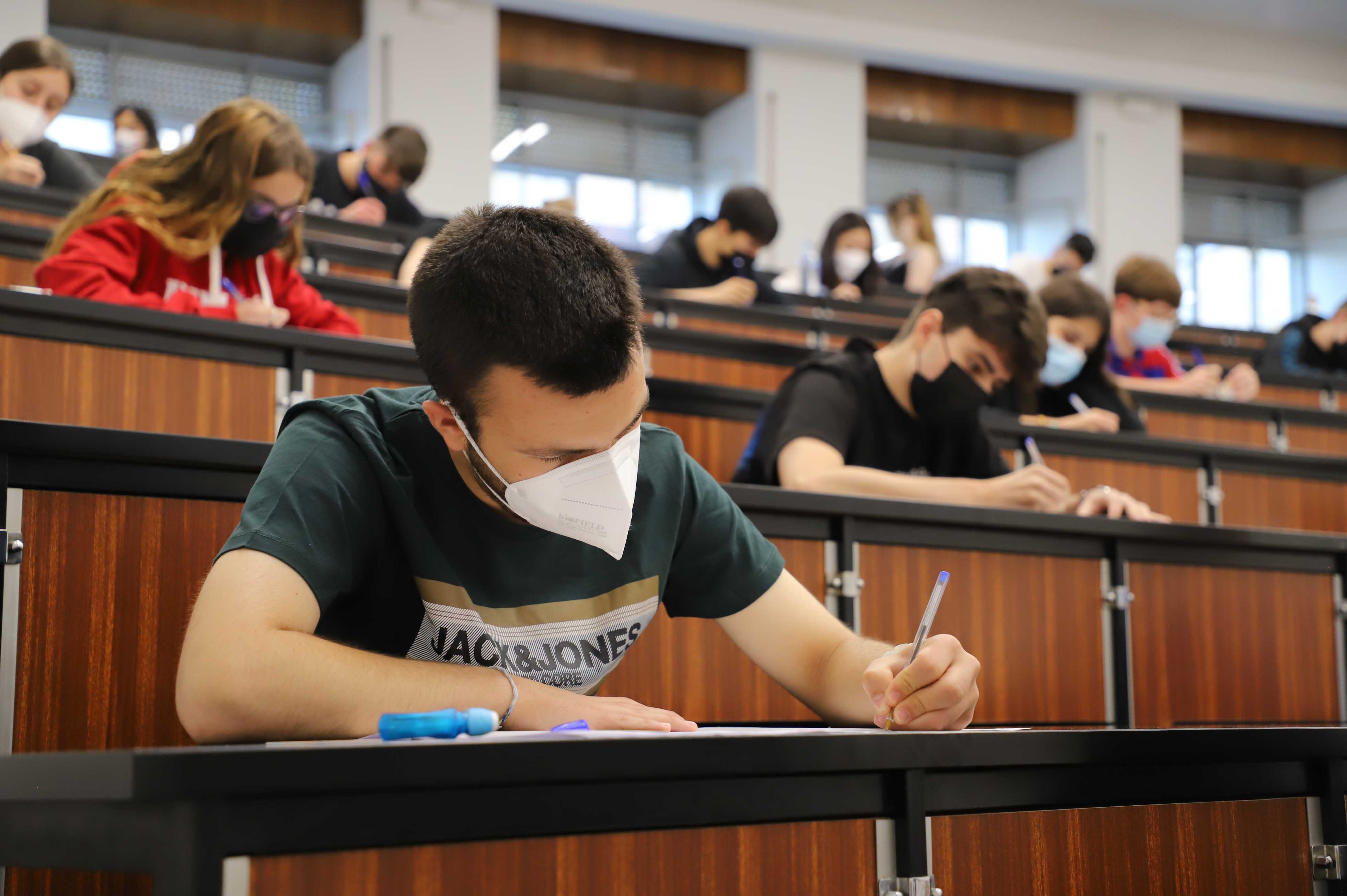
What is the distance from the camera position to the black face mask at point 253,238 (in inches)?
98.1

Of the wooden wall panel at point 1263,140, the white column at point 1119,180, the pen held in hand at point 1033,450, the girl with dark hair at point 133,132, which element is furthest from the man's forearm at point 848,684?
the wooden wall panel at point 1263,140

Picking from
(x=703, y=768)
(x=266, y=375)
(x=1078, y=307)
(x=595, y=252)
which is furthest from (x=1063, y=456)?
(x=703, y=768)

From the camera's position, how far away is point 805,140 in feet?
28.7

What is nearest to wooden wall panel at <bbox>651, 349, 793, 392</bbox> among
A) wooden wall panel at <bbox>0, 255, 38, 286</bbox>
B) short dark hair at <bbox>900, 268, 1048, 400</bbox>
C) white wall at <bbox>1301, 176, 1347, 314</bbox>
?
short dark hair at <bbox>900, 268, 1048, 400</bbox>

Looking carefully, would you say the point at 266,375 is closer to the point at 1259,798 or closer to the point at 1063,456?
the point at 1259,798

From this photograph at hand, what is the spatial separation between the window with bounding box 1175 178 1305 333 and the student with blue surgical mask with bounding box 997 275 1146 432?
7.46 meters

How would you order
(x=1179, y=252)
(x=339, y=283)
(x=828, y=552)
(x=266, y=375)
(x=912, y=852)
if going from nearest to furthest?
(x=912, y=852), (x=828, y=552), (x=266, y=375), (x=339, y=283), (x=1179, y=252)

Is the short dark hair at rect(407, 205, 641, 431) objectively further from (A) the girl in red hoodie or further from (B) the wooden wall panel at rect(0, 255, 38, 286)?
(B) the wooden wall panel at rect(0, 255, 38, 286)

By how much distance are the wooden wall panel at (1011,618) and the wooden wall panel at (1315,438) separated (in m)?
2.22

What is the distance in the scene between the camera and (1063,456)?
2.93m

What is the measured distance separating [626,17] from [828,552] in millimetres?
6971

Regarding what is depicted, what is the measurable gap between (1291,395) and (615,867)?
4977 millimetres

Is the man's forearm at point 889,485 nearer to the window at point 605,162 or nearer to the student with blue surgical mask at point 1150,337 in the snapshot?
the student with blue surgical mask at point 1150,337

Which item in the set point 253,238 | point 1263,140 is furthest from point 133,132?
point 1263,140
